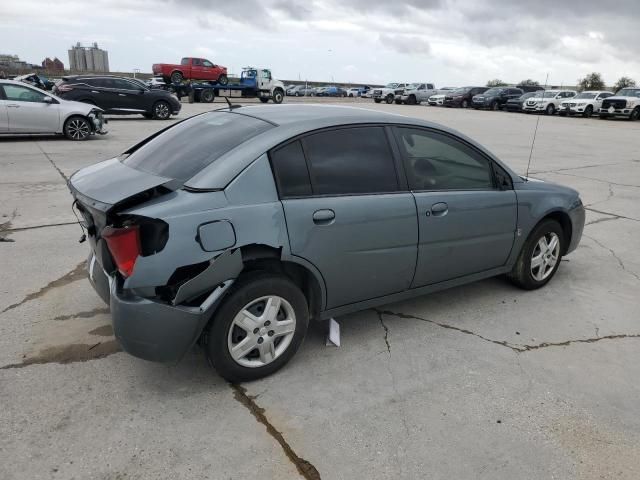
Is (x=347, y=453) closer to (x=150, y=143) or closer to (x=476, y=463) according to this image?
(x=476, y=463)

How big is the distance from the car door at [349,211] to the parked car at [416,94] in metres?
41.8

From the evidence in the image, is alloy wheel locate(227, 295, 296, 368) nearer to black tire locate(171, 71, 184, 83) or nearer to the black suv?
the black suv

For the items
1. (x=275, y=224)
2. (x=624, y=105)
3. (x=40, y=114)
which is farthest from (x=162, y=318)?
(x=624, y=105)

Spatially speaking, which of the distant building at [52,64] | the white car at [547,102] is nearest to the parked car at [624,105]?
the white car at [547,102]

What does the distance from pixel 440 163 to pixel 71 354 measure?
2.87 m

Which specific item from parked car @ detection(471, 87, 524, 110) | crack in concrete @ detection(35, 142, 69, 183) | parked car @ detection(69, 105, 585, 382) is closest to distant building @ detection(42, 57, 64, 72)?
parked car @ detection(471, 87, 524, 110)

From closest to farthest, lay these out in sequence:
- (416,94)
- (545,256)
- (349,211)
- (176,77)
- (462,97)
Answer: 1. (349,211)
2. (545,256)
3. (176,77)
4. (462,97)
5. (416,94)

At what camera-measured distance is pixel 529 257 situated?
14.7 feet

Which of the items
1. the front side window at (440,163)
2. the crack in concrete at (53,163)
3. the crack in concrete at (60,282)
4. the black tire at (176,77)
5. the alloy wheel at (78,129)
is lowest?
the crack in concrete at (53,163)

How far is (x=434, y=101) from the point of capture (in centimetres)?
4038

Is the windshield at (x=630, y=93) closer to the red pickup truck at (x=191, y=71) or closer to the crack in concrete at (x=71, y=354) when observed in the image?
the red pickup truck at (x=191, y=71)

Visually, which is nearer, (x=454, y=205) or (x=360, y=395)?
(x=360, y=395)

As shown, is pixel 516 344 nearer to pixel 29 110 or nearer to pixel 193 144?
pixel 193 144

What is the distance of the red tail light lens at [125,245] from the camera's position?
2.70 meters
